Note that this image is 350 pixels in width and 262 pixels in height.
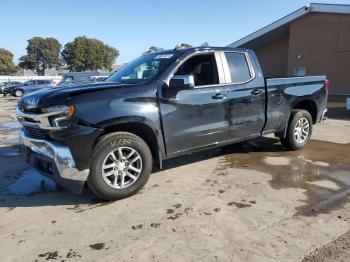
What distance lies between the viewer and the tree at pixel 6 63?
292ft

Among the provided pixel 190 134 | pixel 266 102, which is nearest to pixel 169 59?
pixel 190 134

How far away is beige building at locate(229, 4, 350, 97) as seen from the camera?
18797mm

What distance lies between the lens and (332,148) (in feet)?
24.5

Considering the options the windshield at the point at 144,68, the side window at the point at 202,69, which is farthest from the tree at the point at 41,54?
the side window at the point at 202,69

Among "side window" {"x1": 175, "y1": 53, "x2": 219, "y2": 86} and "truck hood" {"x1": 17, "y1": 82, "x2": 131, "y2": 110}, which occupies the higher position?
"side window" {"x1": 175, "y1": 53, "x2": 219, "y2": 86}

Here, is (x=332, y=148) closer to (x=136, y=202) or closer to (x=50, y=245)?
(x=136, y=202)

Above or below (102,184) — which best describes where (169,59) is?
above

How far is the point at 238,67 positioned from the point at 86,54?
76674mm

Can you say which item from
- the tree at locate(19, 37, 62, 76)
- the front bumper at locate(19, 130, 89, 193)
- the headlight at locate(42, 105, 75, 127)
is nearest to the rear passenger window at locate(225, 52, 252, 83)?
the headlight at locate(42, 105, 75, 127)

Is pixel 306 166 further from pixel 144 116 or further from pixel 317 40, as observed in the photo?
pixel 317 40

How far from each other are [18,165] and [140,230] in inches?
141

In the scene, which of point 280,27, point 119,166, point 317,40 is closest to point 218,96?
point 119,166

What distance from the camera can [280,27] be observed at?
20.7 m

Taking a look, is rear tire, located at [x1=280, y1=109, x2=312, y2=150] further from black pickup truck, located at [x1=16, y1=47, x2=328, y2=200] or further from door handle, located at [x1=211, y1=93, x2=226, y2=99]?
door handle, located at [x1=211, y1=93, x2=226, y2=99]
